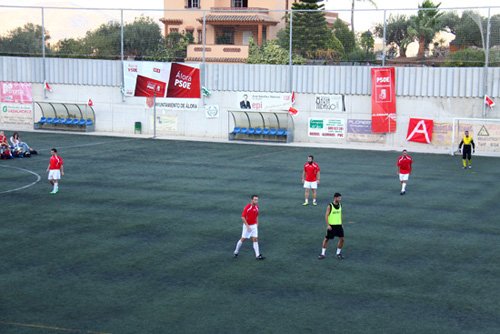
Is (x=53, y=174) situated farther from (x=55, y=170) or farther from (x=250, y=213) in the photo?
(x=250, y=213)

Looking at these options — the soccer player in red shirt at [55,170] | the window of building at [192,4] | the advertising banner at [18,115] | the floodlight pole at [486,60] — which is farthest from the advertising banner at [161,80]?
the window of building at [192,4]

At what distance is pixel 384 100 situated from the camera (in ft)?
154

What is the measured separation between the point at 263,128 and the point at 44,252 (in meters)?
32.7

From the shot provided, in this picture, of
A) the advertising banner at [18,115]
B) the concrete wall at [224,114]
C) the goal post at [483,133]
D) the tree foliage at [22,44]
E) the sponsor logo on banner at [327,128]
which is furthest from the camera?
the tree foliage at [22,44]

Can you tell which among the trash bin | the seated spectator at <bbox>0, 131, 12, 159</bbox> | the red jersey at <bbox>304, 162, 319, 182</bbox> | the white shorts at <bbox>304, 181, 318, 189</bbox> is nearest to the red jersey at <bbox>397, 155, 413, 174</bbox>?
the red jersey at <bbox>304, 162, 319, 182</bbox>

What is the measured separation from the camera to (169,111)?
5303 cm

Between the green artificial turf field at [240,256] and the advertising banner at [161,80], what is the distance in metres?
16.6

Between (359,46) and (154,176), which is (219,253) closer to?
(154,176)

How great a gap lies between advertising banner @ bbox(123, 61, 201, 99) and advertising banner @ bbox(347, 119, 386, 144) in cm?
1148

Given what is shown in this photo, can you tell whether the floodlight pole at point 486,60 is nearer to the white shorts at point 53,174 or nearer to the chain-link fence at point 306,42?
the chain-link fence at point 306,42

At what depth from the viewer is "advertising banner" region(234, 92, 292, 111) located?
164ft

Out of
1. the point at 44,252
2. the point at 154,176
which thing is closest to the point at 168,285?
the point at 44,252

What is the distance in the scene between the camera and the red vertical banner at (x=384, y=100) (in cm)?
4691

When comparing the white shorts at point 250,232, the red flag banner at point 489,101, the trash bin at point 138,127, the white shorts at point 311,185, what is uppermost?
the red flag banner at point 489,101
